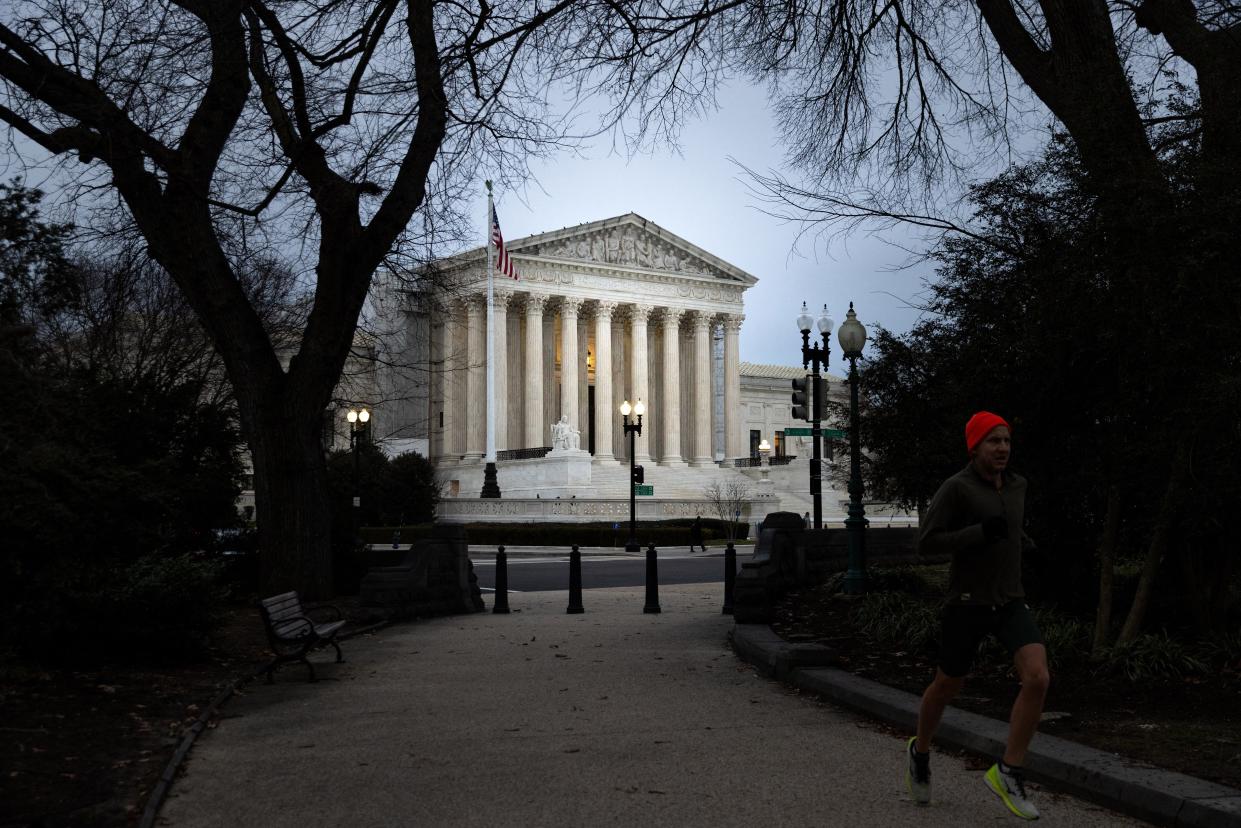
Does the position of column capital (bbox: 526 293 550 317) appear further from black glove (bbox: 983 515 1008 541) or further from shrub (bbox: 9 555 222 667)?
black glove (bbox: 983 515 1008 541)

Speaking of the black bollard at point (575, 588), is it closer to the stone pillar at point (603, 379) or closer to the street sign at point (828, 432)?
the street sign at point (828, 432)

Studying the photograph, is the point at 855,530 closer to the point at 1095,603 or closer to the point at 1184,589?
the point at 1095,603

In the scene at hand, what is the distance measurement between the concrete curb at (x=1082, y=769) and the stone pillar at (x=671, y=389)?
69082mm

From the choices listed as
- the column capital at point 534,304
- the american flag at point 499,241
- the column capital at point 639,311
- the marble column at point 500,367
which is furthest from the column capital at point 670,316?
the american flag at point 499,241

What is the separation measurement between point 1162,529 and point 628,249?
7056 centimetres

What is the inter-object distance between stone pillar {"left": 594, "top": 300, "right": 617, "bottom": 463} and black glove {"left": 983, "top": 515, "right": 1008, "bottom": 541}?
229 ft

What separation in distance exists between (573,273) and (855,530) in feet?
202

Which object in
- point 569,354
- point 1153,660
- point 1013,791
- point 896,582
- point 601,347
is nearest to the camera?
point 1013,791

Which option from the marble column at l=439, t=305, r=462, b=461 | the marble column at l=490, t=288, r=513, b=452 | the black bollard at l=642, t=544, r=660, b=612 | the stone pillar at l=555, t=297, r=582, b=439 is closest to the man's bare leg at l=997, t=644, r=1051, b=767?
the black bollard at l=642, t=544, r=660, b=612

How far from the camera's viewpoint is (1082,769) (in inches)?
217

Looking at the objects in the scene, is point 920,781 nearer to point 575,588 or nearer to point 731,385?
point 575,588

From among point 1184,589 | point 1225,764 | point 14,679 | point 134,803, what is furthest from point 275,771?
point 1184,589

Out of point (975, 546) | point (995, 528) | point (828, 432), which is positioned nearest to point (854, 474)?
point (828, 432)

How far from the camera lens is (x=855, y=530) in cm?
1527
